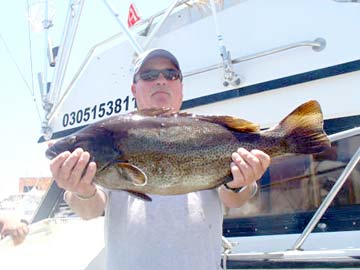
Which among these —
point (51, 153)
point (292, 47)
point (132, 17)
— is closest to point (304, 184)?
point (292, 47)

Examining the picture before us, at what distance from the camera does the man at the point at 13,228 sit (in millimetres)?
2775

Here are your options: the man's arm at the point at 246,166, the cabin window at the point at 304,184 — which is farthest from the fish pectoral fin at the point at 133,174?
the cabin window at the point at 304,184

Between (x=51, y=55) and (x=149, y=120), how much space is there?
4.50 m

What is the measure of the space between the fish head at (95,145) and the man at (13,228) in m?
0.91

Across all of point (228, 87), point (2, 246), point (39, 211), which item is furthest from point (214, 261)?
point (39, 211)

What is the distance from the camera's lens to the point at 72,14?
5801 mm

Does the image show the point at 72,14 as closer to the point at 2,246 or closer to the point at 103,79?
the point at 103,79

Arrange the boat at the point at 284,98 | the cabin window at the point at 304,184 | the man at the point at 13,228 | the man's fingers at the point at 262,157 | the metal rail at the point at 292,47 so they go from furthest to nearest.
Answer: the metal rail at the point at 292,47 < the cabin window at the point at 304,184 < the boat at the point at 284,98 < the man at the point at 13,228 < the man's fingers at the point at 262,157

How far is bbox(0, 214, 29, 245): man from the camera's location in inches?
109

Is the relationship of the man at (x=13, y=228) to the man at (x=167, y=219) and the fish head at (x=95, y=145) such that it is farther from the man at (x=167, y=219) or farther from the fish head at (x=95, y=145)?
the fish head at (x=95, y=145)

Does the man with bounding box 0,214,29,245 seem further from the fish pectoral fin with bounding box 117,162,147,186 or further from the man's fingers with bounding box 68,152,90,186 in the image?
the fish pectoral fin with bounding box 117,162,147,186

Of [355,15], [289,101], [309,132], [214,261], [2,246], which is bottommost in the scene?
[214,261]

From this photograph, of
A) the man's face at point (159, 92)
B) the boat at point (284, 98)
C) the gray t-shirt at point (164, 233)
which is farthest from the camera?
the boat at point (284, 98)

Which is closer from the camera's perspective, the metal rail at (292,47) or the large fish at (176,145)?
the large fish at (176,145)
